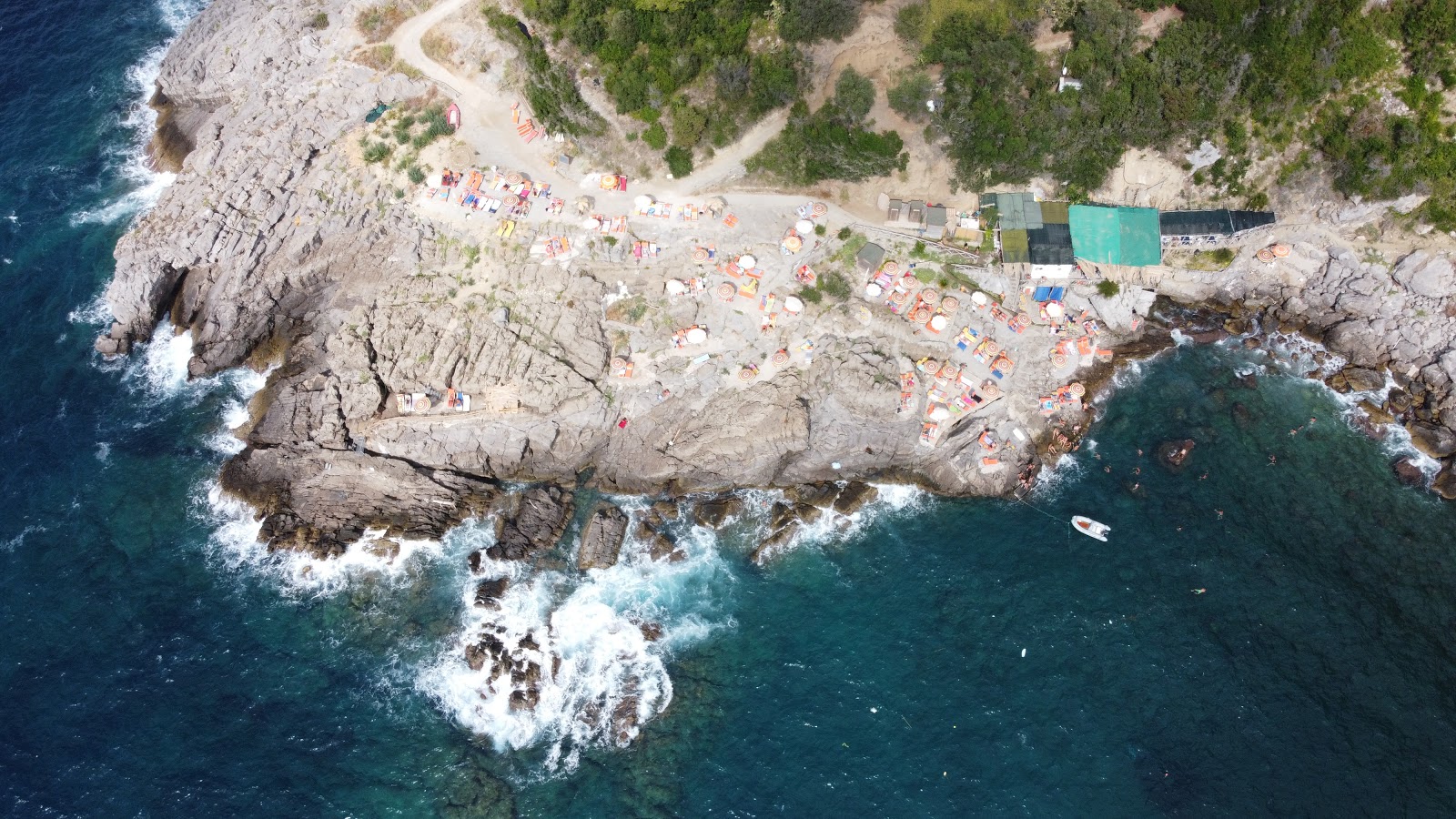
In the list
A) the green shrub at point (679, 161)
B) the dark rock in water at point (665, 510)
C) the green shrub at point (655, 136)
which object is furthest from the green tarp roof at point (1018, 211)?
the dark rock in water at point (665, 510)

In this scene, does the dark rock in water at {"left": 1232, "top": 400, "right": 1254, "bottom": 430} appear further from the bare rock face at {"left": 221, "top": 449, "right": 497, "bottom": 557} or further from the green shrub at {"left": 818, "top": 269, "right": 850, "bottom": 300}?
the bare rock face at {"left": 221, "top": 449, "right": 497, "bottom": 557}

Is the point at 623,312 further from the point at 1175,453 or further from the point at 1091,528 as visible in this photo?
the point at 1175,453

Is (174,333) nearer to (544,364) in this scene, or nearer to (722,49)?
(544,364)

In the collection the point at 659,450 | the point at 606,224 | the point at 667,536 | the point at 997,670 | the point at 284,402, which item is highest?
the point at 606,224

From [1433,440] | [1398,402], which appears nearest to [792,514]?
[1398,402]

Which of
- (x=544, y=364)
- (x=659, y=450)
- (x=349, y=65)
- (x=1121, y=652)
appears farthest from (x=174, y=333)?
(x=1121, y=652)

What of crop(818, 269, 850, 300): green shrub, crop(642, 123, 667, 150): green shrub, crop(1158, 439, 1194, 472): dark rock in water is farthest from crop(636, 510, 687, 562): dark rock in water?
crop(1158, 439, 1194, 472): dark rock in water

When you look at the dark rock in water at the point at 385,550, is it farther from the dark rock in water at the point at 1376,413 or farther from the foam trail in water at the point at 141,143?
the dark rock in water at the point at 1376,413
